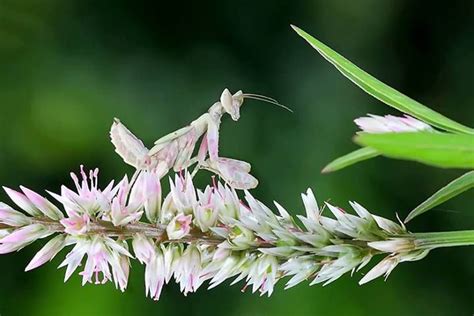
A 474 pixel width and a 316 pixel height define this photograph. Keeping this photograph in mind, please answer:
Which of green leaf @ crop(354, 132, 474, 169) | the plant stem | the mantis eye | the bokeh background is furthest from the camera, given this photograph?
the bokeh background

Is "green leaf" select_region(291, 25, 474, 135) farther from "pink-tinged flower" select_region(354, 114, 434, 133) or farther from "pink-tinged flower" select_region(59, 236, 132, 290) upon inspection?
"pink-tinged flower" select_region(59, 236, 132, 290)

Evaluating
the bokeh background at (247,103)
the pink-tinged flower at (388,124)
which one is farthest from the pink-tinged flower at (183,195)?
the bokeh background at (247,103)

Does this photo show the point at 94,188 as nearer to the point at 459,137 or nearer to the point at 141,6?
the point at 459,137

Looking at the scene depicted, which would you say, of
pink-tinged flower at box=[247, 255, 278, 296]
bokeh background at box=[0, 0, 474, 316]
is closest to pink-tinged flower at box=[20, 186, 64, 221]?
pink-tinged flower at box=[247, 255, 278, 296]

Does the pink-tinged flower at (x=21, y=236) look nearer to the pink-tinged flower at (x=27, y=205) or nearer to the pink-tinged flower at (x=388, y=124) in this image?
the pink-tinged flower at (x=27, y=205)

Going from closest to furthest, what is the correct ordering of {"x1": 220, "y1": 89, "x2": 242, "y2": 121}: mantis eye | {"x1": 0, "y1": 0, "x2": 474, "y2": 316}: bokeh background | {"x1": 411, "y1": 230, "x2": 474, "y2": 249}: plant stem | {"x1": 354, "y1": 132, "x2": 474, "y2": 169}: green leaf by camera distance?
{"x1": 354, "y1": 132, "x2": 474, "y2": 169}: green leaf
{"x1": 411, "y1": 230, "x2": 474, "y2": 249}: plant stem
{"x1": 220, "y1": 89, "x2": 242, "y2": 121}: mantis eye
{"x1": 0, "y1": 0, "x2": 474, "y2": 316}: bokeh background

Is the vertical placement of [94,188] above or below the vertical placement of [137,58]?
below

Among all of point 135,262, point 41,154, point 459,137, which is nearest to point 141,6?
point 41,154

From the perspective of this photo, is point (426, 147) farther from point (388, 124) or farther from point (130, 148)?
point (130, 148)
